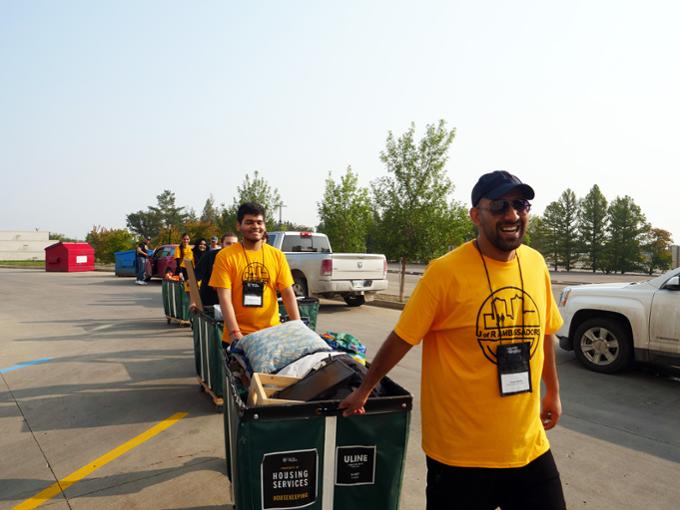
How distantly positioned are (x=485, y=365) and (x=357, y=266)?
10696 mm

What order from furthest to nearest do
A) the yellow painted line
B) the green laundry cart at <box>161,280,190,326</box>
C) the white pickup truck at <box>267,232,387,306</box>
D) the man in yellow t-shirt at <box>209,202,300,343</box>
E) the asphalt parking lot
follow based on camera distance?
the white pickup truck at <box>267,232,387,306</box> < the green laundry cart at <box>161,280,190,326</box> < the man in yellow t-shirt at <box>209,202,300,343</box> < the asphalt parking lot < the yellow painted line

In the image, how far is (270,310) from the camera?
4.10 metres

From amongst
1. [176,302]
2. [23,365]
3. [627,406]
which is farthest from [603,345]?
[23,365]

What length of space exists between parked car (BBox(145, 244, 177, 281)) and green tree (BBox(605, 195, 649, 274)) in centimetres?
4660

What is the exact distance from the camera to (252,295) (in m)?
4.01

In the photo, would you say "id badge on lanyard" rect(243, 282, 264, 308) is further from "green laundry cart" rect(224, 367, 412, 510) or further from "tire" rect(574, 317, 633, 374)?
"tire" rect(574, 317, 633, 374)

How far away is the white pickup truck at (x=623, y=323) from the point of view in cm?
598

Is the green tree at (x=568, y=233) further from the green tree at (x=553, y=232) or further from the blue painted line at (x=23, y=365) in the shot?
the blue painted line at (x=23, y=365)

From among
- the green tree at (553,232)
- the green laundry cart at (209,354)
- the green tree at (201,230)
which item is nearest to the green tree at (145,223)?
the green tree at (201,230)

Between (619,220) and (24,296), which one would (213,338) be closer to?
(24,296)

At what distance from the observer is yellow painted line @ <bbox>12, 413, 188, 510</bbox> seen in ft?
10.9

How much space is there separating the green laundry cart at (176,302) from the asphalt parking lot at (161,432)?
3.82 ft

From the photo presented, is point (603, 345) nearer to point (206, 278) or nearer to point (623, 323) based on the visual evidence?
point (623, 323)

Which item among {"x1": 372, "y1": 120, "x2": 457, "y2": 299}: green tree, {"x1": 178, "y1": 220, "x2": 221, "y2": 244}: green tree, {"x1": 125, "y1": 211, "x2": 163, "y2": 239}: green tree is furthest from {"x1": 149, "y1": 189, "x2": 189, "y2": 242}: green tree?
{"x1": 372, "y1": 120, "x2": 457, "y2": 299}: green tree
